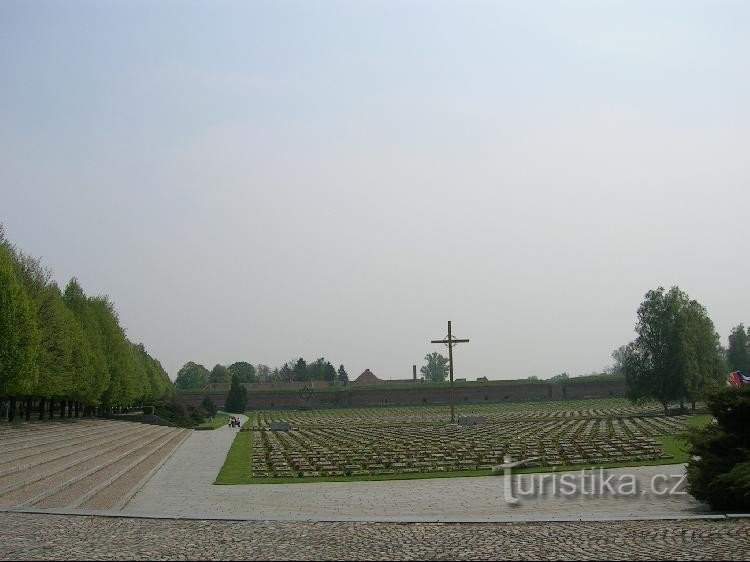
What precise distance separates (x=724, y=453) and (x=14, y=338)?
84.7ft

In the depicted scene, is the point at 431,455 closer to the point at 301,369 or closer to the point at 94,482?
the point at 94,482

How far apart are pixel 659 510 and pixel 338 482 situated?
7.68 m

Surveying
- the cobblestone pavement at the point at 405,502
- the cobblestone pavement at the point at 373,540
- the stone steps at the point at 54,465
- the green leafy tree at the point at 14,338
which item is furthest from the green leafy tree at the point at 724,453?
the green leafy tree at the point at 14,338

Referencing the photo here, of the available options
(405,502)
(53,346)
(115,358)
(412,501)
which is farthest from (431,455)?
(115,358)

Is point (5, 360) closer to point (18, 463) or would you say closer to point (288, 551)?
point (18, 463)

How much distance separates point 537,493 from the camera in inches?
521

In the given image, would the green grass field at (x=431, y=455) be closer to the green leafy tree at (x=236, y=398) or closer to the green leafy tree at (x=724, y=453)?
the green leafy tree at (x=724, y=453)

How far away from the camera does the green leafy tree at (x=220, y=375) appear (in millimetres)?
138550

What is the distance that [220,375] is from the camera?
14025 centimetres

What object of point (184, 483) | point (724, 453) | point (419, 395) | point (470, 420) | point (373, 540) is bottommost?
point (184, 483)

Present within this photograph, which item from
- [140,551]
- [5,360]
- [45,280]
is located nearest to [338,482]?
[140,551]

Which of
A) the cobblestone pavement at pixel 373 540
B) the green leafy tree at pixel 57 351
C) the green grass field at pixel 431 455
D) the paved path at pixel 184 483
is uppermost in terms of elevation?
the green leafy tree at pixel 57 351

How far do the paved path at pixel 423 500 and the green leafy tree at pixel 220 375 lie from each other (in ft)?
407

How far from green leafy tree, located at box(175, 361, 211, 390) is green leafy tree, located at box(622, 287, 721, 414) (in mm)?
104691
